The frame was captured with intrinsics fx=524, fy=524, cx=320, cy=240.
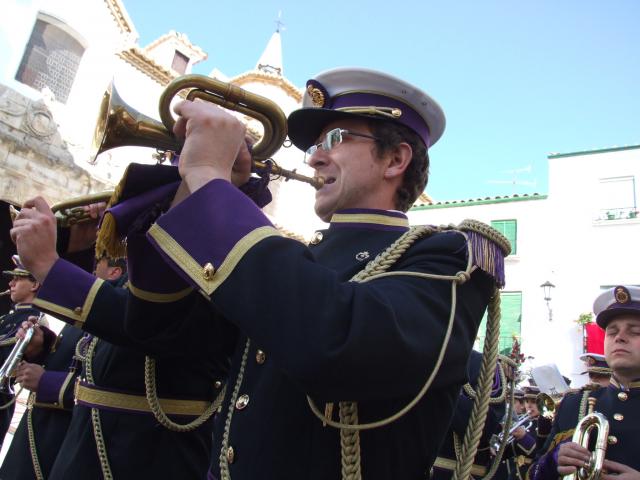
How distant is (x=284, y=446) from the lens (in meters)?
1.30

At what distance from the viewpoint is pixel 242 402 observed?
4.74 feet

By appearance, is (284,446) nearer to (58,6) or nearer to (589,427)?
(589,427)

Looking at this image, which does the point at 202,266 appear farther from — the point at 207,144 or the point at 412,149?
the point at 412,149

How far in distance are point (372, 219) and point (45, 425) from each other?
101 inches

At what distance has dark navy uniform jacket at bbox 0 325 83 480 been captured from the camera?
9.39 ft

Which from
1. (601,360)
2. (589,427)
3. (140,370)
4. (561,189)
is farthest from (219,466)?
(561,189)

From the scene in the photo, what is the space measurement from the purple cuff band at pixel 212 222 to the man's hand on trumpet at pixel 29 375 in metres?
2.56

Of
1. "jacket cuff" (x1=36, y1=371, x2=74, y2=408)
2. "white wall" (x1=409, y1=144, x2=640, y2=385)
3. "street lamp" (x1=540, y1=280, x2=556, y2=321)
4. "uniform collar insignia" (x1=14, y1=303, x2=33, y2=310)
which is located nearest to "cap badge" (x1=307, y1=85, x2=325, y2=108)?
"jacket cuff" (x1=36, y1=371, x2=74, y2=408)

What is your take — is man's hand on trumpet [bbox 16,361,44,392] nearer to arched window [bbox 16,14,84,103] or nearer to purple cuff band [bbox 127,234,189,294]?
purple cuff band [bbox 127,234,189,294]

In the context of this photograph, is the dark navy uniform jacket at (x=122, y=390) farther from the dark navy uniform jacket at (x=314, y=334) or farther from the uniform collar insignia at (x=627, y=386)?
the uniform collar insignia at (x=627, y=386)

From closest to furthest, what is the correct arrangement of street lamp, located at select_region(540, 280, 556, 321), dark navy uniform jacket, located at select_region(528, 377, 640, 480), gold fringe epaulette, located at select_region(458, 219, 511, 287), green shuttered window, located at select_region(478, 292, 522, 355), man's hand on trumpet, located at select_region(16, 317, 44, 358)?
1. gold fringe epaulette, located at select_region(458, 219, 511, 287)
2. dark navy uniform jacket, located at select_region(528, 377, 640, 480)
3. man's hand on trumpet, located at select_region(16, 317, 44, 358)
4. street lamp, located at select_region(540, 280, 556, 321)
5. green shuttered window, located at select_region(478, 292, 522, 355)

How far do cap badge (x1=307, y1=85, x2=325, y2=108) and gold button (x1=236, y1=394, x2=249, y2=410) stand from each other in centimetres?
116

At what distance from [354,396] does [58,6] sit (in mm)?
13080

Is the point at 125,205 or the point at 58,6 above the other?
the point at 58,6
